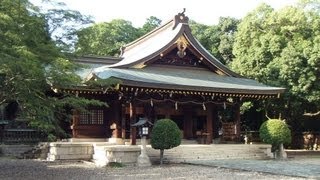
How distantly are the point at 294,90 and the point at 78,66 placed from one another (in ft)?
55.3

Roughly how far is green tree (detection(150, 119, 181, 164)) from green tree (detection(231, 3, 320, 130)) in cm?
1178

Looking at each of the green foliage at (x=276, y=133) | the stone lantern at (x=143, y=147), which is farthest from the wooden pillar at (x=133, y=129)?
the green foliage at (x=276, y=133)

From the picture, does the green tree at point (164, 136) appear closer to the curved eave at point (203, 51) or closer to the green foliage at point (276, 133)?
the green foliage at point (276, 133)

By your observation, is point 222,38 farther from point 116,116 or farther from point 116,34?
point 116,116

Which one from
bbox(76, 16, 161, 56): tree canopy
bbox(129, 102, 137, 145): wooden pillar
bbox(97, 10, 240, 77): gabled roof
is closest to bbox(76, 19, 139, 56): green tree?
bbox(76, 16, 161, 56): tree canopy

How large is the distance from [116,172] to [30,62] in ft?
20.6

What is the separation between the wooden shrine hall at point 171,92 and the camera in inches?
920

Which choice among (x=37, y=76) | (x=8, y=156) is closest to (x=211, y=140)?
(x=8, y=156)

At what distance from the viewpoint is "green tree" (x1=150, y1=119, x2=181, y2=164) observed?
19906 mm

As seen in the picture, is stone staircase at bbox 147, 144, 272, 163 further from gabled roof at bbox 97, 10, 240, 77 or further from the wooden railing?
Result: the wooden railing

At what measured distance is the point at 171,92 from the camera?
23703mm

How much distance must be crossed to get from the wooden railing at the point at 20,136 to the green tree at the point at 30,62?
9.92 m

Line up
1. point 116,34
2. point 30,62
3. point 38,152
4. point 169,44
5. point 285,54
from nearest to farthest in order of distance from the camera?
1. point 30,62
2. point 38,152
3. point 169,44
4. point 285,54
5. point 116,34

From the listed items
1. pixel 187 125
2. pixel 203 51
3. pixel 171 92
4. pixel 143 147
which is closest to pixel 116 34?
pixel 203 51
